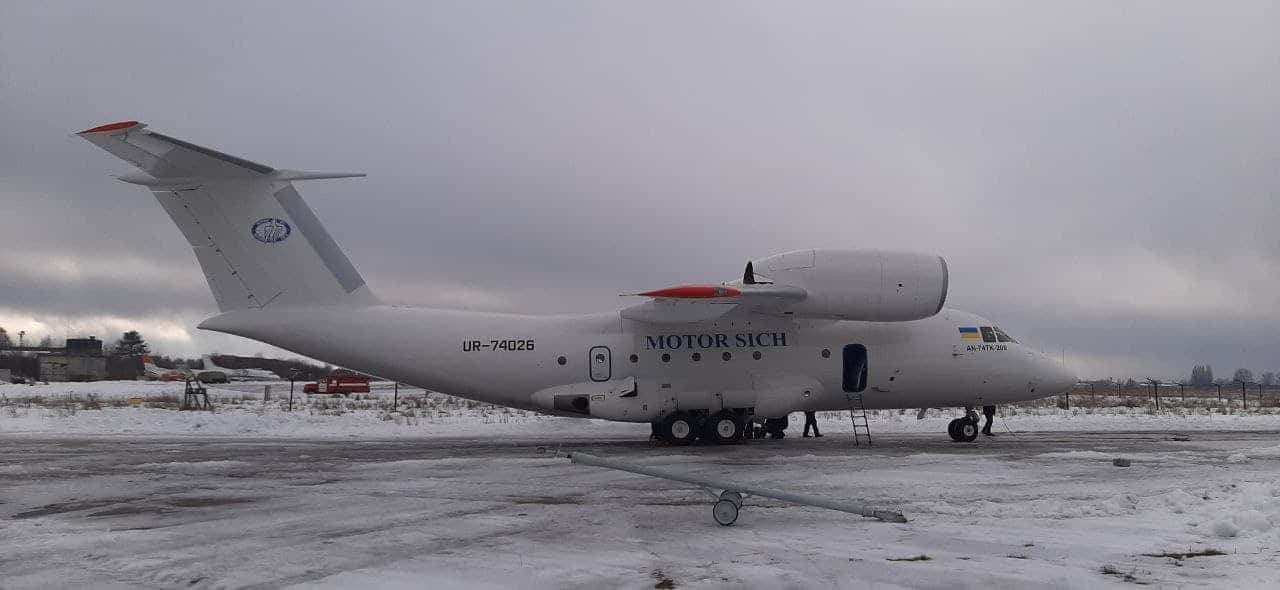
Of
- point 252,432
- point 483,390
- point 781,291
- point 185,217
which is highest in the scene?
point 185,217

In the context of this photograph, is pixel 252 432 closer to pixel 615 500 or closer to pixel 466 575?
pixel 615 500

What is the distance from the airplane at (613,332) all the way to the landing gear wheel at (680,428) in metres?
0.02

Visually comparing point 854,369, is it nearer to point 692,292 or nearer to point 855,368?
point 855,368

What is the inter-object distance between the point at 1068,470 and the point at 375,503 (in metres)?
8.58

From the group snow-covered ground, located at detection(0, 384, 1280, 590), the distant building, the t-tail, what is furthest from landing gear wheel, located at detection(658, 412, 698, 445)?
the distant building

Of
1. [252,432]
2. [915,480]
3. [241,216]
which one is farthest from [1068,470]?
[252,432]

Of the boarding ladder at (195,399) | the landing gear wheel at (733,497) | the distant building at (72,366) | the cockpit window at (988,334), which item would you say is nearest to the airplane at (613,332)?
the cockpit window at (988,334)

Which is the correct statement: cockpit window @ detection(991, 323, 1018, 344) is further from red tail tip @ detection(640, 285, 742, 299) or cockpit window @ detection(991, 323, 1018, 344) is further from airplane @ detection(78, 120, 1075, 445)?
red tail tip @ detection(640, 285, 742, 299)

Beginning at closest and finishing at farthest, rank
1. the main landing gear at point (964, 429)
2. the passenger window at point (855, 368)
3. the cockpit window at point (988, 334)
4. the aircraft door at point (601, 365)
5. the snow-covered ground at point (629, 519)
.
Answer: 1. the snow-covered ground at point (629, 519)
2. the aircraft door at point (601, 365)
3. the passenger window at point (855, 368)
4. the main landing gear at point (964, 429)
5. the cockpit window at point (988, 334)

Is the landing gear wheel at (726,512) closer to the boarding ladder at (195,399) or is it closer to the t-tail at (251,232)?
the t-tail at (251,232)

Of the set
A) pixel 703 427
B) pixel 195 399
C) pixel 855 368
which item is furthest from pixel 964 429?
pixel 195 399

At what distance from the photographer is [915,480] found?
9719mm

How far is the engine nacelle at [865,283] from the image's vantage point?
14.7 meters

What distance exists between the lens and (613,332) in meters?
15.7
